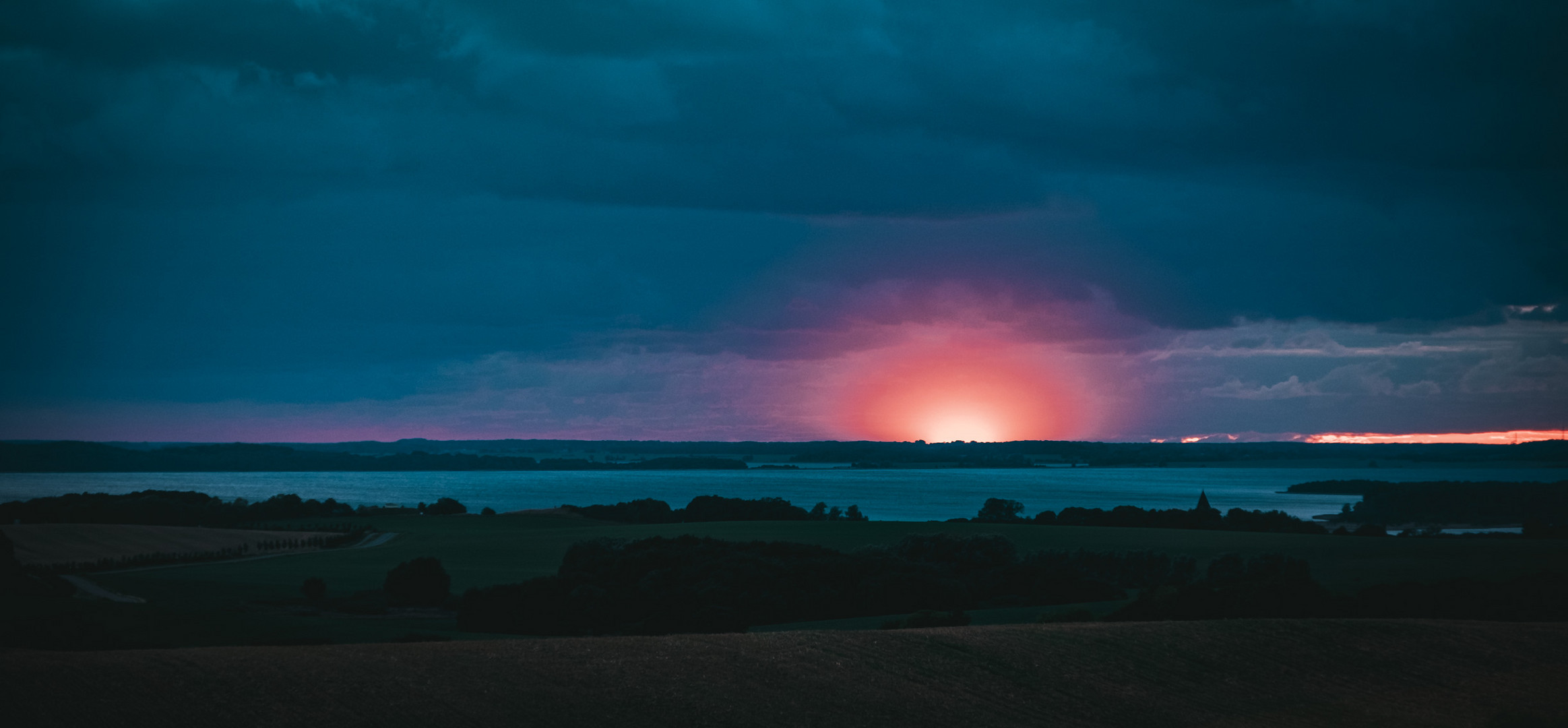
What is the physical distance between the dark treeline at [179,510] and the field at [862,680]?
2918 inches

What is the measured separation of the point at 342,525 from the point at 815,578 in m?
63.2

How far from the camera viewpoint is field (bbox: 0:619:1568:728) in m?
14.6

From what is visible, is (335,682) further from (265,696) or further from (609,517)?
(609,517)

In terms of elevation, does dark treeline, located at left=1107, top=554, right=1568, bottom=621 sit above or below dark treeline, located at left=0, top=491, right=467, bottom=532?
below

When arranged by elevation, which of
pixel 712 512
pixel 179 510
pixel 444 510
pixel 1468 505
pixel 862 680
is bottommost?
pixel 1468 505

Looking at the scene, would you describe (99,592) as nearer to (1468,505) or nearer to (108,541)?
(108,541)

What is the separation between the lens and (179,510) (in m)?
98.1

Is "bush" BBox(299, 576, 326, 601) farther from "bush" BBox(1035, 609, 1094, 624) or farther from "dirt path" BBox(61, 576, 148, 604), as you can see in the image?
"bush" BBox(1035, 609, 1094, 624)

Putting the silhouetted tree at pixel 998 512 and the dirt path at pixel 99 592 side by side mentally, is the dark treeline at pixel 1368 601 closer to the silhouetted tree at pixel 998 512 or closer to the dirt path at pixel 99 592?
the dirt path at pixel 99 592

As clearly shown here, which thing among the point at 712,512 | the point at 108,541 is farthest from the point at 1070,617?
the point at 712,512

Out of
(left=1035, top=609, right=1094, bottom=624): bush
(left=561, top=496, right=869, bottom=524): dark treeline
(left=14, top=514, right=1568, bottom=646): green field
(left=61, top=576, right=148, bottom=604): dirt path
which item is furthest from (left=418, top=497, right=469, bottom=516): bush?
(left=1035, top=609, right=1094, bottom=624): bush

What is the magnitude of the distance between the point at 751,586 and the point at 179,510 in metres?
78.3

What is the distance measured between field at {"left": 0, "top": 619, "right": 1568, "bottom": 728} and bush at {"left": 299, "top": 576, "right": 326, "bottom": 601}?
26.4 meters

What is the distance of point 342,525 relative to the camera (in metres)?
91.1
